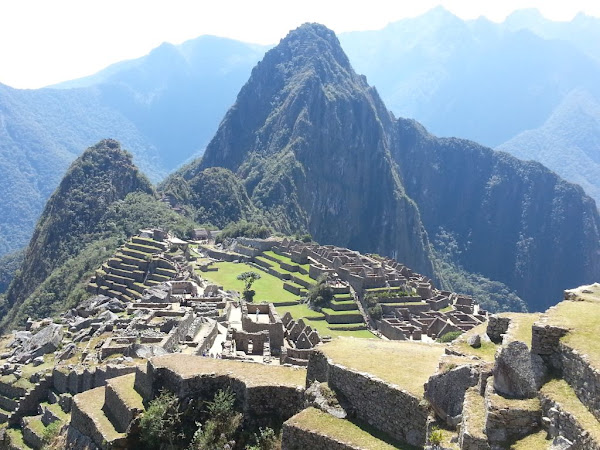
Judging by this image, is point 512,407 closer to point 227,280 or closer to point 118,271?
point 227,280

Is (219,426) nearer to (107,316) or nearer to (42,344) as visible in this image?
(42,344)

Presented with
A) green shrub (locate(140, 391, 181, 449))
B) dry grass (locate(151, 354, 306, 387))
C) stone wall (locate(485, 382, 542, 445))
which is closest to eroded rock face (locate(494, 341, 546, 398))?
stone wall (locate(485, 382, 542, 445))

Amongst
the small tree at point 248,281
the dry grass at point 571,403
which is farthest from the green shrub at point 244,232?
the dry grass at point 571,403

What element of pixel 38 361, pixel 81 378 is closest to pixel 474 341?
pixel 81 378

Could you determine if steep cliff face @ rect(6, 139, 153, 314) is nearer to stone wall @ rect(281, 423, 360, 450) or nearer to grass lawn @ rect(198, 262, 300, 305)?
grass lawn @ rect(198, 262, 300, 305)

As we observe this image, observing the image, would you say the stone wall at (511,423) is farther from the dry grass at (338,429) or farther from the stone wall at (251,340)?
the stone wall at (251,340)

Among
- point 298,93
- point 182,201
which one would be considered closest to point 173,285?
point 182,201
